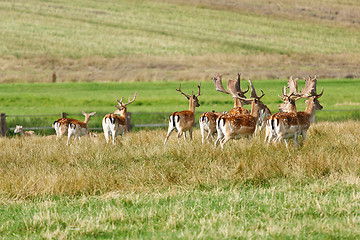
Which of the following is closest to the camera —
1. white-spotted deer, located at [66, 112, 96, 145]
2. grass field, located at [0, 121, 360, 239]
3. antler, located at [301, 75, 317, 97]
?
grass field, located at [0, 121, 360, 239]

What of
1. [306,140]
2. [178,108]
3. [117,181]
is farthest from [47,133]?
[117,181]

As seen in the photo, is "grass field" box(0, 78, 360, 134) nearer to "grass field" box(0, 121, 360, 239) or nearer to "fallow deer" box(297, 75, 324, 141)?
"fallow deer" box(297, 75, 324, 141)

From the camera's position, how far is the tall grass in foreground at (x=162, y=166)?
32.2ft

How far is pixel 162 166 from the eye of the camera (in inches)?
428

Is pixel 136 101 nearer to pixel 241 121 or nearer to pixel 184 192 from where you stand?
pixel 241 121

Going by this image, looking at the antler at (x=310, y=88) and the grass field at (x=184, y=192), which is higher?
the antler at (x=310, y=88)

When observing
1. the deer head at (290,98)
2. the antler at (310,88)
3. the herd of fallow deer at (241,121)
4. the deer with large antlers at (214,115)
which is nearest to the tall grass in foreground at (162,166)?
the herd of fallow deer at (241,121)

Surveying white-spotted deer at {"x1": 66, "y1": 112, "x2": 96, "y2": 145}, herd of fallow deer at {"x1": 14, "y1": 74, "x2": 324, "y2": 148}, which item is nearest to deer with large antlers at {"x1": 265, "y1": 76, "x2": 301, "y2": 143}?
herd of fallow deer at {"x1": 14, "y1": 74, "x2": 324, "y2": 148}

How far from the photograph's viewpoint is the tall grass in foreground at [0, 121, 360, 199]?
387 inches

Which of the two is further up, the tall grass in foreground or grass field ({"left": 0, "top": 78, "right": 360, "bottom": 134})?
the tall grass in foreground

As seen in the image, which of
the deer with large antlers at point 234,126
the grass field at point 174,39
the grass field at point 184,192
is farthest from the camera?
the grass field at point 174,39

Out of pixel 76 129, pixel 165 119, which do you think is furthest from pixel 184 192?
pixel 165 119

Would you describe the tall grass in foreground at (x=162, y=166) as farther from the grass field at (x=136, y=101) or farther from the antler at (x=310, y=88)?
the grass field at (x=136, y=101)

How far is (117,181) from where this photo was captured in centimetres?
1005
